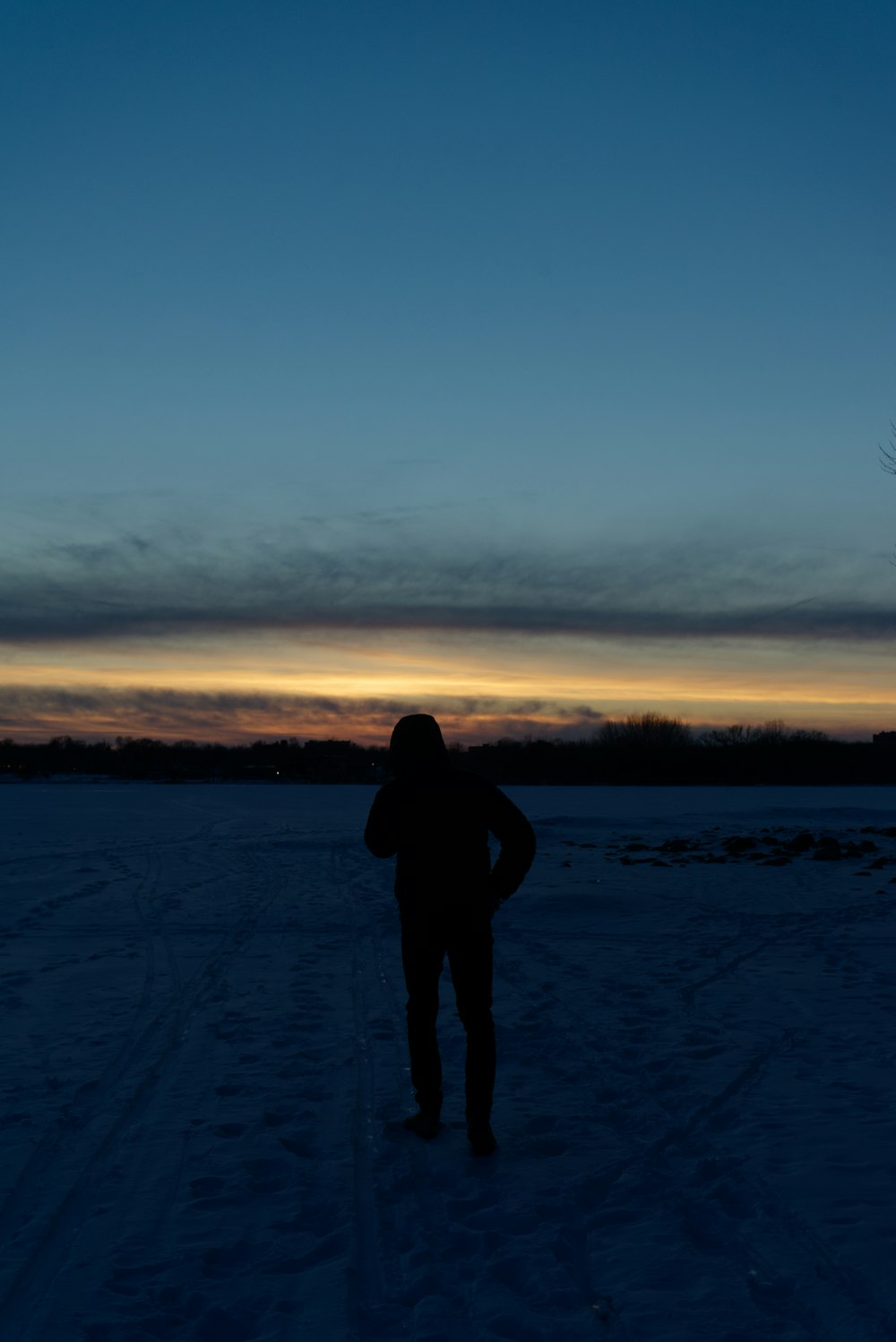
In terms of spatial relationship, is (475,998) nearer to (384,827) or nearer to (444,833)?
(444,833)

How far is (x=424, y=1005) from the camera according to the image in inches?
201

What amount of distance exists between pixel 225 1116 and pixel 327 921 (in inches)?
290

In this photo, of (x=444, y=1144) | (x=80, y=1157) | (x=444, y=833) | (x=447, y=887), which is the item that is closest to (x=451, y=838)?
(x=444, y=833)

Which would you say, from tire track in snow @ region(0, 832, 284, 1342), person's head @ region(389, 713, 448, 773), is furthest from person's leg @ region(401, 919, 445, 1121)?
tire track in snow @ region(0, 832, 284, 1342)

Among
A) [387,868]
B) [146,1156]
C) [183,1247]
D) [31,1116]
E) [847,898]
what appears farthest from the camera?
[387,868]

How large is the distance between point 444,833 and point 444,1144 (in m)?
1.54

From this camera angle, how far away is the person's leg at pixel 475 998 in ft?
16.3

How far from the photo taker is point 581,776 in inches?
4200

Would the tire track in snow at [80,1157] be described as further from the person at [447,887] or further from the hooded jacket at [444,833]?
the hooded jacket at [444,833]

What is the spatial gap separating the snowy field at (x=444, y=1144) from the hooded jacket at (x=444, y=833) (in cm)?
124

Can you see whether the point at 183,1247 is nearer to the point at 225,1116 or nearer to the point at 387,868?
the point at 225,1116

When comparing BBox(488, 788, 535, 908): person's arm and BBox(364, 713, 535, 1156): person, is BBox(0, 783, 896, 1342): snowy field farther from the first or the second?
BBox(488, 788, 535, 908): person's arm

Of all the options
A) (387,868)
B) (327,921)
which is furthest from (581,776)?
(327,921)

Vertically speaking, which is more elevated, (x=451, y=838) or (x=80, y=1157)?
(x=451, y=838)
